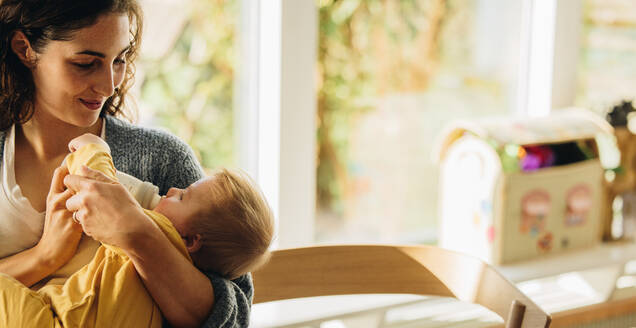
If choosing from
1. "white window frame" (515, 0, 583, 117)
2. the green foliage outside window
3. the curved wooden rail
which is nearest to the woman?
the curved wooden rail

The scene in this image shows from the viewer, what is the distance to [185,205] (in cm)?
119

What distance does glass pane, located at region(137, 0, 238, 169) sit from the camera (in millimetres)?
1909

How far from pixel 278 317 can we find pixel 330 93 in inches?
28.3

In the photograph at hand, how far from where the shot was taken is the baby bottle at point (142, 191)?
122 centimetres

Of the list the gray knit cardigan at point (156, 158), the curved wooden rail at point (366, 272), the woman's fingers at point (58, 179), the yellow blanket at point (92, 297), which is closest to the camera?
the yellow blanket at point (92, 297)

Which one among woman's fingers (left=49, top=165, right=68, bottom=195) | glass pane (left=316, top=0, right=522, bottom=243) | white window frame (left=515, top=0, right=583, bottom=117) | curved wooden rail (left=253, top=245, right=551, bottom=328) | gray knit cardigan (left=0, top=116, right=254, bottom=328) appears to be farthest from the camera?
white window frame (left=515, top=0, right=583, bottom=117)

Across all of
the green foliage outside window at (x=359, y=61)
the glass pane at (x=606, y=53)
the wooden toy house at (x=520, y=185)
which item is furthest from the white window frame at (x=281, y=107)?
the glass pane at (x=606, y=53)

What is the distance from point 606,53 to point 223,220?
79.0 inches

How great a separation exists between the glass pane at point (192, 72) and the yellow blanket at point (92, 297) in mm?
827

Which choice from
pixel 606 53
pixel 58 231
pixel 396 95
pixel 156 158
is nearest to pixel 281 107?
pixel 396 95

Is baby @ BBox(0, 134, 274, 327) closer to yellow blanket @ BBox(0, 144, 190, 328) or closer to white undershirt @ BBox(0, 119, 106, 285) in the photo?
yellow blanket @ BBox(0, 144, 190, 328)

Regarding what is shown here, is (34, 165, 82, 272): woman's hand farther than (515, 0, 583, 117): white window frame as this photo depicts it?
No

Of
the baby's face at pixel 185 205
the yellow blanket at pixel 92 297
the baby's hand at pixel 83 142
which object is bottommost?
the yellow blanket at pixel 92 297

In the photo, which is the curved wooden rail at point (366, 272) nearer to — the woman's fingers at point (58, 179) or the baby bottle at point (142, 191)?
the baby bottle at point (142, 191)
